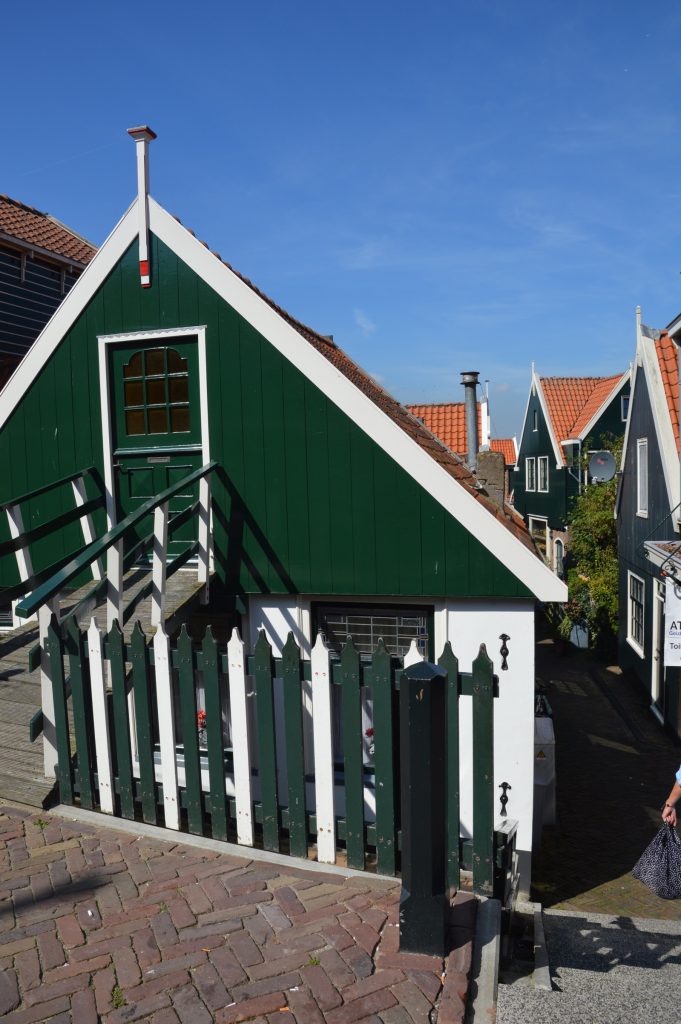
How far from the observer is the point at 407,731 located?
12.2 ft

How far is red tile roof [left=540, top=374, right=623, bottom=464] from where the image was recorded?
2934cm

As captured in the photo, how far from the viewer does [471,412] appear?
10.7m

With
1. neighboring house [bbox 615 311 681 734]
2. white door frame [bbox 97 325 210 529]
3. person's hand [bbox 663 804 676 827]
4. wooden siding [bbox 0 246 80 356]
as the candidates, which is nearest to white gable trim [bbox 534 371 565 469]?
neighboring house [bbox 615 311 681 734]

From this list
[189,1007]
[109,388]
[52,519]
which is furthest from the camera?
[109,388]

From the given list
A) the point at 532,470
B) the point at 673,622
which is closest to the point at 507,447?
the point at 532,470

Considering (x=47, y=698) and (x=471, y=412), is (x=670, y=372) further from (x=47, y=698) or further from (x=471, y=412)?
(x=47, y=698)

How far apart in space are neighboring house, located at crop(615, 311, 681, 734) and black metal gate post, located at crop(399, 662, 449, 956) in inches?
307

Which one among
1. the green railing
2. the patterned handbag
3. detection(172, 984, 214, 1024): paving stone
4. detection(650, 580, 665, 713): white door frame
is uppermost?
the green railing

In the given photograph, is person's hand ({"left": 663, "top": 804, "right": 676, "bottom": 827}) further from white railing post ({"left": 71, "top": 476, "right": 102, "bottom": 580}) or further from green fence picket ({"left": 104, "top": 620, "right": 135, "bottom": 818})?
white railing post ({"left": 71, "top": 476, "right": 102, "bottom": 580})

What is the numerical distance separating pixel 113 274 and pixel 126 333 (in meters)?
0.58

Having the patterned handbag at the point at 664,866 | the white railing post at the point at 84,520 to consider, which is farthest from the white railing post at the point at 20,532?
the patterned handbag at the point at 664,866

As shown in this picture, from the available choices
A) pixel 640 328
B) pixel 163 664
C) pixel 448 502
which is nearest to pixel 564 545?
pixel 640 328

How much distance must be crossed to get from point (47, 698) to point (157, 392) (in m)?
3.37

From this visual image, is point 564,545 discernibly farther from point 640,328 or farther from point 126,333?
point 126,333
